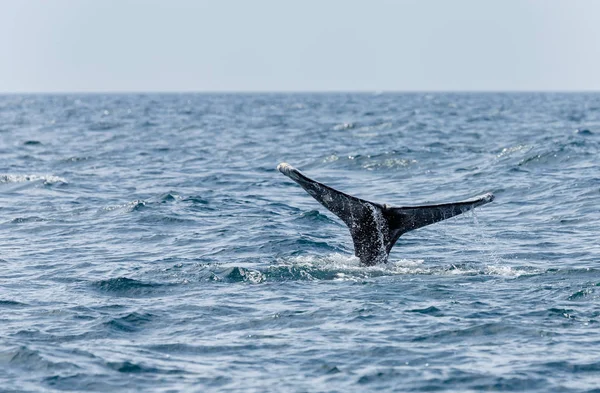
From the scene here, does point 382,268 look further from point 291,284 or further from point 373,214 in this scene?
point 291,284

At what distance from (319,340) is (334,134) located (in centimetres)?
3882

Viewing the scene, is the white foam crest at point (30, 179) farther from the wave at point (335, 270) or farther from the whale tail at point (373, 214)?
the whale tail at point (373, 214)

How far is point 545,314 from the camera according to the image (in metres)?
13.5

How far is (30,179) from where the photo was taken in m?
31.4

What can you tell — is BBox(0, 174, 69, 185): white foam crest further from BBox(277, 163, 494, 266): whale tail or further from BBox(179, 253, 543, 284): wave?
BBox(277, 163, 494, 266): whale tail

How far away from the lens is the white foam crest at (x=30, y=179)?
3091cm

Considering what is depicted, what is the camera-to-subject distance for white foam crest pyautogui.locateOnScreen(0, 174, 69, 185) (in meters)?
30.9

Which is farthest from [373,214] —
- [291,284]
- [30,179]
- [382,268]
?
[30,179]

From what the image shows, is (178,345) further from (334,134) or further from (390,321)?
(334,134)

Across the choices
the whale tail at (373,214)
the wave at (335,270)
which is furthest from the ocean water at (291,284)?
the whale tail at (373,214)

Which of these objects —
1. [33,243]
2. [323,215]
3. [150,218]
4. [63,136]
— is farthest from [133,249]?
[63,136]

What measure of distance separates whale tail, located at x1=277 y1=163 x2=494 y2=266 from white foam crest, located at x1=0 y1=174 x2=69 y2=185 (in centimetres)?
1657

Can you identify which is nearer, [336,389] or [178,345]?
[336,389]

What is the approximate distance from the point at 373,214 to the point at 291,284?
5.08 feet
